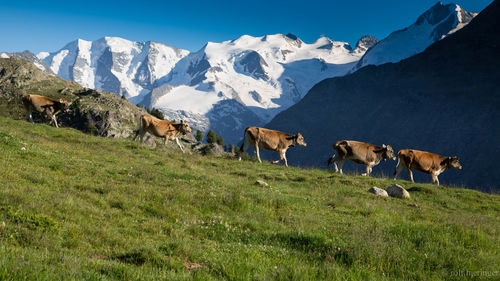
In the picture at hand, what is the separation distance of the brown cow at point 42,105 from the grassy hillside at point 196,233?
19.1 m

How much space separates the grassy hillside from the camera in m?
5.98

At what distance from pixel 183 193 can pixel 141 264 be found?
16.3 feet

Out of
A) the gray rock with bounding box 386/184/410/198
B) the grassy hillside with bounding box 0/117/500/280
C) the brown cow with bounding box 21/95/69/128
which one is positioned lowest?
the grassy hillside with bounding box 0/117/500/280

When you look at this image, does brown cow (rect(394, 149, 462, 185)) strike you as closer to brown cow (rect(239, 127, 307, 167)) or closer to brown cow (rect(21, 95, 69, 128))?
brown cow (rect(239, 127, 307, 167))

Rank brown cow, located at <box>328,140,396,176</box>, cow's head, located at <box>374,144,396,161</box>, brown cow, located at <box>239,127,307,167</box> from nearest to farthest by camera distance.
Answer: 1. brown cow, located at <box>328,140,396,176</box>
2. cow's head, located at <box>374,144,396,161</box>
3. brown cow, located at <box>239,127,307,167</box>

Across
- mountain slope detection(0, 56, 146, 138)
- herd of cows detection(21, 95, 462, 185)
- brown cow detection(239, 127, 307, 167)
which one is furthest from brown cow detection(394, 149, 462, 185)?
mountain slope detection(0, 56, 146, 138)

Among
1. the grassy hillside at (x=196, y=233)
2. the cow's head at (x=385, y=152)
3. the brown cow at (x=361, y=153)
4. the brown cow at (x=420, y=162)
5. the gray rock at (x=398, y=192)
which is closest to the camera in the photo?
the grassy hillside at (x=196, y=233)

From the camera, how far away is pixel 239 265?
20.2 ft

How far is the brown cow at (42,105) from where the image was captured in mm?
30516

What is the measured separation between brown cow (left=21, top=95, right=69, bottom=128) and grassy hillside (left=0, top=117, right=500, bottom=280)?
19149mm

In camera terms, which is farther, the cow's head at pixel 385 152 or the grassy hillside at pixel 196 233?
the cow's head at pixel 385 152

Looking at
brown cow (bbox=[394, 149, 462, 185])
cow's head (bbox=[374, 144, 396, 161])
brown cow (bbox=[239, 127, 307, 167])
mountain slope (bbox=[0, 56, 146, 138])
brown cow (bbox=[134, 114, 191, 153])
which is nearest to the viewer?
brown cow (bbox=[394, 149, 462, 185])

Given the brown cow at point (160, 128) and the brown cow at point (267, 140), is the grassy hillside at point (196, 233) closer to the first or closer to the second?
the brown cow at point (267, 140)

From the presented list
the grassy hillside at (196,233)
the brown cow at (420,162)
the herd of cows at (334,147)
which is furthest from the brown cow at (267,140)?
the grassy hillside at (196,233)
